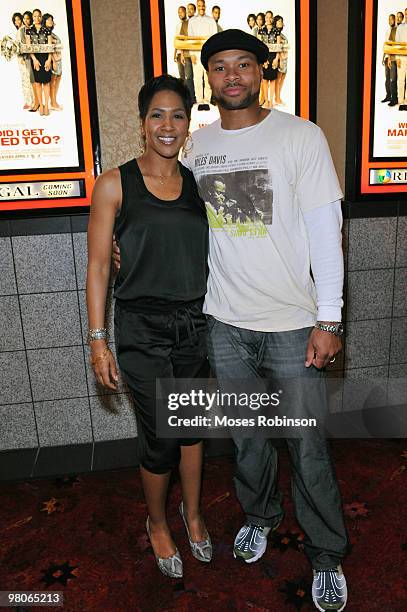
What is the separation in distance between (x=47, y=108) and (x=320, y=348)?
171 cm

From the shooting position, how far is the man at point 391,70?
2617 millimetres

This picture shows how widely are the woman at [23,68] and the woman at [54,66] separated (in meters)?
0.10

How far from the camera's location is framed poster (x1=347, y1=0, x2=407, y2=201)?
259 cm

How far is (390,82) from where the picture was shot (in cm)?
269

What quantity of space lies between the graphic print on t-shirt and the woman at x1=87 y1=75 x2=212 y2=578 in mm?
61

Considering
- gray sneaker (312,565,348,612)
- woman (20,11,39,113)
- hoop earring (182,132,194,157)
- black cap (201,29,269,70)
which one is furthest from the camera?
woman (20,11,39,113)

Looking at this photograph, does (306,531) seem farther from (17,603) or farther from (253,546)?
(17,603)

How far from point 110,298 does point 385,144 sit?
1626mm

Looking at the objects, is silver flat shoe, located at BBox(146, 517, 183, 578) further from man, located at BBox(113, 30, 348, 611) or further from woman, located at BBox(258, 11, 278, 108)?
woman, located at BBox(258, 11, 278, 108)

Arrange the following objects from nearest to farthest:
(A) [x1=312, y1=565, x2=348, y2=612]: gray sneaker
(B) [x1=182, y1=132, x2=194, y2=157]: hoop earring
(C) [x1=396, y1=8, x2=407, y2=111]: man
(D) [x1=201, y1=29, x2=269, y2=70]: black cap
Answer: (D) [x1=201, y1=29, x2=269, y2=70]: black cap
(A) [x1=312, y1=565, x2=348, y2=612]: gray sneaker
(B) [x1=182, y1=132, x2=194, y2=157]: hoop earring
(C) [x1=396, y1=8, x2=407, y2=111]: man

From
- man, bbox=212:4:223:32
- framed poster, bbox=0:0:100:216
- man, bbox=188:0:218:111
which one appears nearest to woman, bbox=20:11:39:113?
framed poster, bbox=0:0:100:216

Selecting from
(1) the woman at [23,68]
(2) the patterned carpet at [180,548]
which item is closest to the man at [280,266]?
(2) the patterned carpet at [180,548]

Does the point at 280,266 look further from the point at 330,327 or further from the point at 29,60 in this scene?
the point at 29,60

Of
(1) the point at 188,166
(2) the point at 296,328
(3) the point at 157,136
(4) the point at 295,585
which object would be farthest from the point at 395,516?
(3) the point at 157,136
